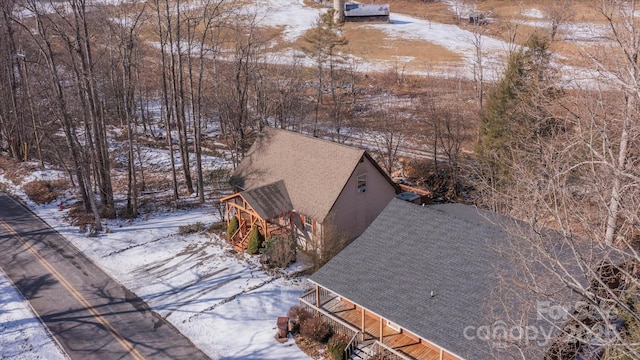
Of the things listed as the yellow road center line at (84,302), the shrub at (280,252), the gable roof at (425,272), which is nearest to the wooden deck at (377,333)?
the gable roof at (425,272)

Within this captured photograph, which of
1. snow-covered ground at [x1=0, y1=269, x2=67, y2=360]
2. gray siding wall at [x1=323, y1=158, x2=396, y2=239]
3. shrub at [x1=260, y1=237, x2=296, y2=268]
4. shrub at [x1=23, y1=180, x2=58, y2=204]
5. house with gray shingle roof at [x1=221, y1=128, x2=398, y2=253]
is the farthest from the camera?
shrub at [x1=23, y1=180, x2=58, y2=204]

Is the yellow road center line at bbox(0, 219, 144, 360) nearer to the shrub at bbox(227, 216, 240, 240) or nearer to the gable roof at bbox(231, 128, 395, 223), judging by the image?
the shrub at bbox(227, 216, 240, 240)

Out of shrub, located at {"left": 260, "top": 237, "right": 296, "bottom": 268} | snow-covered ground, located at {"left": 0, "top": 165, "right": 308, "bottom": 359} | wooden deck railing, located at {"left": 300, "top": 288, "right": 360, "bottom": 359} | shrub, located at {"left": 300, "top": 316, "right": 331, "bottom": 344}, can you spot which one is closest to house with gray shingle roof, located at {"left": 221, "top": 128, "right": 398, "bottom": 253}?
shrub, located at {"left": 260, "top": 237, "right": 296, "bottom": 268}

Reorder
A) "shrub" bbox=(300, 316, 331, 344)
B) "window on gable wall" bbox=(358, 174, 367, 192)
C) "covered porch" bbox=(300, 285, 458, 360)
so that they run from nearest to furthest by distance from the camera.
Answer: "covered porch" bbox=(300, 285, 458, 360) → "shrub" bbox=(300, 316, 331, 344) → "window on gable wall" bbox=(358, 174, 367, 192)

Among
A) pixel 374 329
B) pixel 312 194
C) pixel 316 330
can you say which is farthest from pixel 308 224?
pixel 374 329

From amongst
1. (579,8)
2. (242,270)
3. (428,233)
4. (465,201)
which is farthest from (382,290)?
(579,8)

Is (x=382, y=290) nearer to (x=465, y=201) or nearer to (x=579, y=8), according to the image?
(x=465, y=201)
